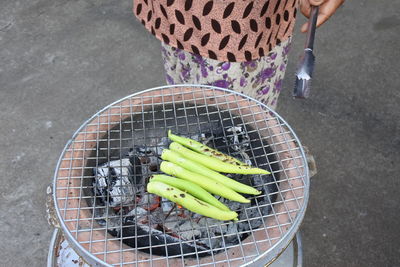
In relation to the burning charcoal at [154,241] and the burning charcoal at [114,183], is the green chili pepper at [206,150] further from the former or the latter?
the burning charcoal at [154,241]

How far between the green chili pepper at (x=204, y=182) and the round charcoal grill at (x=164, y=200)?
0.12 meters

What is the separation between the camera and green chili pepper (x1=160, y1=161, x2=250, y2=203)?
5.55 ft

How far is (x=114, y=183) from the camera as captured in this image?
1.93 m

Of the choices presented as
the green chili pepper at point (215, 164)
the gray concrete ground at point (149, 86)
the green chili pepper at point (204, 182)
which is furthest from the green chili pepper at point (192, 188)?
the gray concrete ground at point (149, 86)

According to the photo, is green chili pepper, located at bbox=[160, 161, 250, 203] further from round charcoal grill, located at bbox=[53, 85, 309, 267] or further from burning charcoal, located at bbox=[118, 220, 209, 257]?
burning charcoal, located at bbox=[118, 220, 209, 257]

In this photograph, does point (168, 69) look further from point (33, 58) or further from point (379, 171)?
point (33, 58)

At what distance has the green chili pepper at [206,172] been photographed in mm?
1726

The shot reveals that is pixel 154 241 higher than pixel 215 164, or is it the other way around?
pixel 215 164

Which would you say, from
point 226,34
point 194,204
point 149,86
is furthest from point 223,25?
point 149,86

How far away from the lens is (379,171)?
11.4ft

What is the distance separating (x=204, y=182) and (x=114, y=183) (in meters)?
0.51

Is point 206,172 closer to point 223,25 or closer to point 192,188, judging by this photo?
point 192,188

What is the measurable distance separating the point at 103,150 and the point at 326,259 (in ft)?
6.68

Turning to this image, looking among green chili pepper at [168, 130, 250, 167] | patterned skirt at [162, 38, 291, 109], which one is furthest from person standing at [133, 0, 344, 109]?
green chili pepper at [168, 130, 250, 167]
